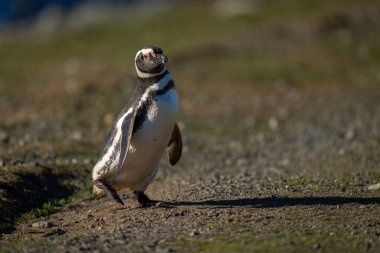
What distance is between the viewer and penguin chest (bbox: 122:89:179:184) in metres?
8.59

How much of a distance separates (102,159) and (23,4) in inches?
3637

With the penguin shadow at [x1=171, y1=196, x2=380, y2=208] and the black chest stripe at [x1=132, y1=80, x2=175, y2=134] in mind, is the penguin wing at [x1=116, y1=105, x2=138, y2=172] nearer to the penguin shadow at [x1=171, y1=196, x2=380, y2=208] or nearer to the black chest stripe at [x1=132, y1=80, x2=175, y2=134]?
the black chest stripe at [x1=132, y1=80, x2=175, y2=134]

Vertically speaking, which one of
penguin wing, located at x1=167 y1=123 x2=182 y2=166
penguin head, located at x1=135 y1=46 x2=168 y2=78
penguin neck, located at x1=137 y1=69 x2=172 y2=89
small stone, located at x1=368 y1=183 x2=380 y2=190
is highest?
penguin head, located at x1=135 y1=46 x2=168 y2=78

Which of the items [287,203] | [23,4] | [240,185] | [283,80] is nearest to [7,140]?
[240,185]

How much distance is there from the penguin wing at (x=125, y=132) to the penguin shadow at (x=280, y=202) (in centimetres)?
96

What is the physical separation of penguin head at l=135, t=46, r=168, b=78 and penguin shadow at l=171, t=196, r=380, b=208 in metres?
1.61

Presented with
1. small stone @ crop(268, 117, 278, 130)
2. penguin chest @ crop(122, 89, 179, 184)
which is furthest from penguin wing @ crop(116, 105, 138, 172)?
small stone @ crop(268, 117, 278, 130)

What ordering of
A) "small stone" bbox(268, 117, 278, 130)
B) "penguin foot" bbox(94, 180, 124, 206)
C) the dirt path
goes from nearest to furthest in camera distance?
the dirt path < "penguin foot" bbox(94, 180, 124, 206) < "small stone" bbox(268, 117, 278, 130)

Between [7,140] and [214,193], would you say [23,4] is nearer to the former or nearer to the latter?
[7,140]

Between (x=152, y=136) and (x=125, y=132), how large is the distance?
0.31m

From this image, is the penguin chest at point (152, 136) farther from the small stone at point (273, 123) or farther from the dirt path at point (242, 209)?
the small stone at point (273, 123)

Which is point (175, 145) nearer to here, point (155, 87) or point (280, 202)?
point (155, 87)

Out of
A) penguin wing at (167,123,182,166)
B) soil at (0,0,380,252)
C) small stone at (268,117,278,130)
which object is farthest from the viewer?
small stone at (268,117,278,130)

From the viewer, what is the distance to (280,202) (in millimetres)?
8922
